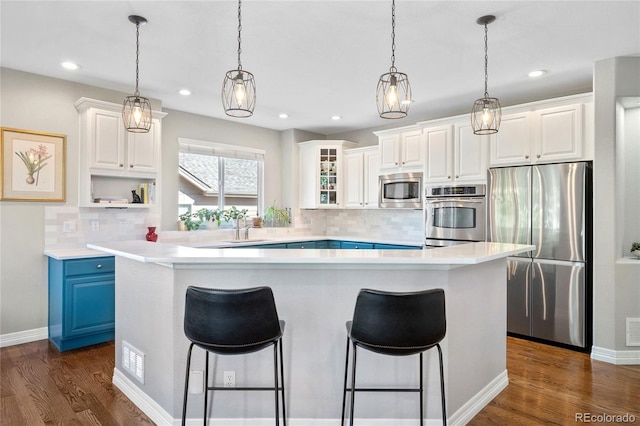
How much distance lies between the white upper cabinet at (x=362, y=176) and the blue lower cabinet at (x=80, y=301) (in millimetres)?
3367

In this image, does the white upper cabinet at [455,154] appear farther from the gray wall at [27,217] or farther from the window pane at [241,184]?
the gray wall at [27,217]

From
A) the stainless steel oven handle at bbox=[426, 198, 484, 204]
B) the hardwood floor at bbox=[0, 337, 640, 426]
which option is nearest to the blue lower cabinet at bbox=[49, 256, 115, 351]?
the hardwood floor at bbox=[0, 337, 640, 426]

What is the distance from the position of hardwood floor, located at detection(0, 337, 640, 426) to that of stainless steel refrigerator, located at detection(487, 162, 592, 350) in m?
0.31

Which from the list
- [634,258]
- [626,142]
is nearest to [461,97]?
[626,142]

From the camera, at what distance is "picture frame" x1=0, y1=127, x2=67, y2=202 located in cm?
361

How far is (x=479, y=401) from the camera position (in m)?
2.56

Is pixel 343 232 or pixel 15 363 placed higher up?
pixel 343 232

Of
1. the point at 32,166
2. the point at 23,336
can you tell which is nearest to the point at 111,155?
the point at 32,166

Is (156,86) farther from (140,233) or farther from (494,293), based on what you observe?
(494,293)

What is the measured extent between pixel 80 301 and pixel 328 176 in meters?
3.63

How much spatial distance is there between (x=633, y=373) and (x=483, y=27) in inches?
114

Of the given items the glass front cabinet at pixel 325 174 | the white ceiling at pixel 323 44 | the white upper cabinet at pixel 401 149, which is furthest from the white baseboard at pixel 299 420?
the glass front cabinet at pixel 325 174

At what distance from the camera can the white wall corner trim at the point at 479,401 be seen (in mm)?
2354

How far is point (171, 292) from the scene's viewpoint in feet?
7.45
